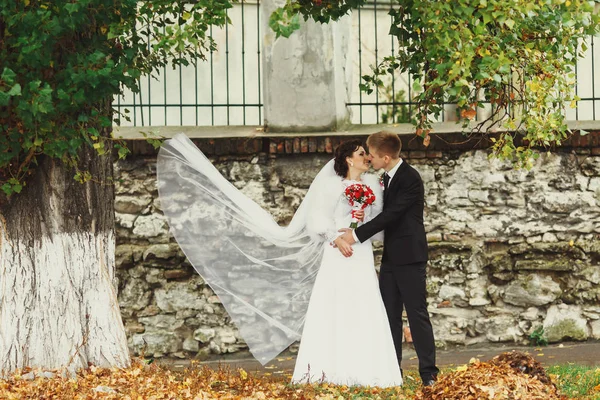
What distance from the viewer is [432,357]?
7008 mm

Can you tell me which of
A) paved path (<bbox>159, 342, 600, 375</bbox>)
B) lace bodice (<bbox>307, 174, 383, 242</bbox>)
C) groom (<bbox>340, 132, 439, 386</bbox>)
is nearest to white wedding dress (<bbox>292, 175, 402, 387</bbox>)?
lace bodice (<bbox>307, 174, 383, 242</bbox>)

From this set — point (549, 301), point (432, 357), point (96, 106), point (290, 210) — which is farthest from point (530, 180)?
point (96, 106)

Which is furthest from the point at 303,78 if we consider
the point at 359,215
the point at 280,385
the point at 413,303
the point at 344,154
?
the point at 280,385

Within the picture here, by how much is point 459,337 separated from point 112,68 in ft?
16.7

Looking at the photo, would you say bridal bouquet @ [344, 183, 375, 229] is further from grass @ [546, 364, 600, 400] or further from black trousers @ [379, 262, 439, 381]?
grass @ [546, 364, 600, 400]

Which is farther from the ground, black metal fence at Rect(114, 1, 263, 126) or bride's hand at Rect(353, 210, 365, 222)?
black metal fence at Rect(114, 1, 263, 126)

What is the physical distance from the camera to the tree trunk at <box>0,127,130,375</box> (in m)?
6.48

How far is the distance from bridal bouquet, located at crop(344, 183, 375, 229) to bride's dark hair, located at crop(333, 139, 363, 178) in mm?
211

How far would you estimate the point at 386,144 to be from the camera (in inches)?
284

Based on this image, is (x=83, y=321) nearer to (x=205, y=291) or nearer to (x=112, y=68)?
(x=112, y=68)

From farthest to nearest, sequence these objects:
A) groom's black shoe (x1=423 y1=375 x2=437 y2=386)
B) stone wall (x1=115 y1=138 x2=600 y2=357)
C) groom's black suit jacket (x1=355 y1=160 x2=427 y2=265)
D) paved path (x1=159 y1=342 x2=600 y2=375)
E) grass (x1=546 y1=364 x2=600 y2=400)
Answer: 1. stone wall (x1=115 y1=138 x2=600 y2=357)
2. paved path (x1=159 y1=342 x2=600 y2=375)
3. groom's black suit jacket (x1=355 y1=160 x2=427 y2=265)
4. groom's black shoe (x1=423 y1=375 x2=437 y2=386)
5. grass (x1=546 y1=364 x2=600 y2=400)

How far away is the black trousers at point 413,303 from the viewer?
23.0ft

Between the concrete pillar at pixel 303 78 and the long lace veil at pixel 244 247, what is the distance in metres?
2.08

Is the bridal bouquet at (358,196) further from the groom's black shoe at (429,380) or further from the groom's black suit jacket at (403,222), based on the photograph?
the groom's black shoe at (429,380)
